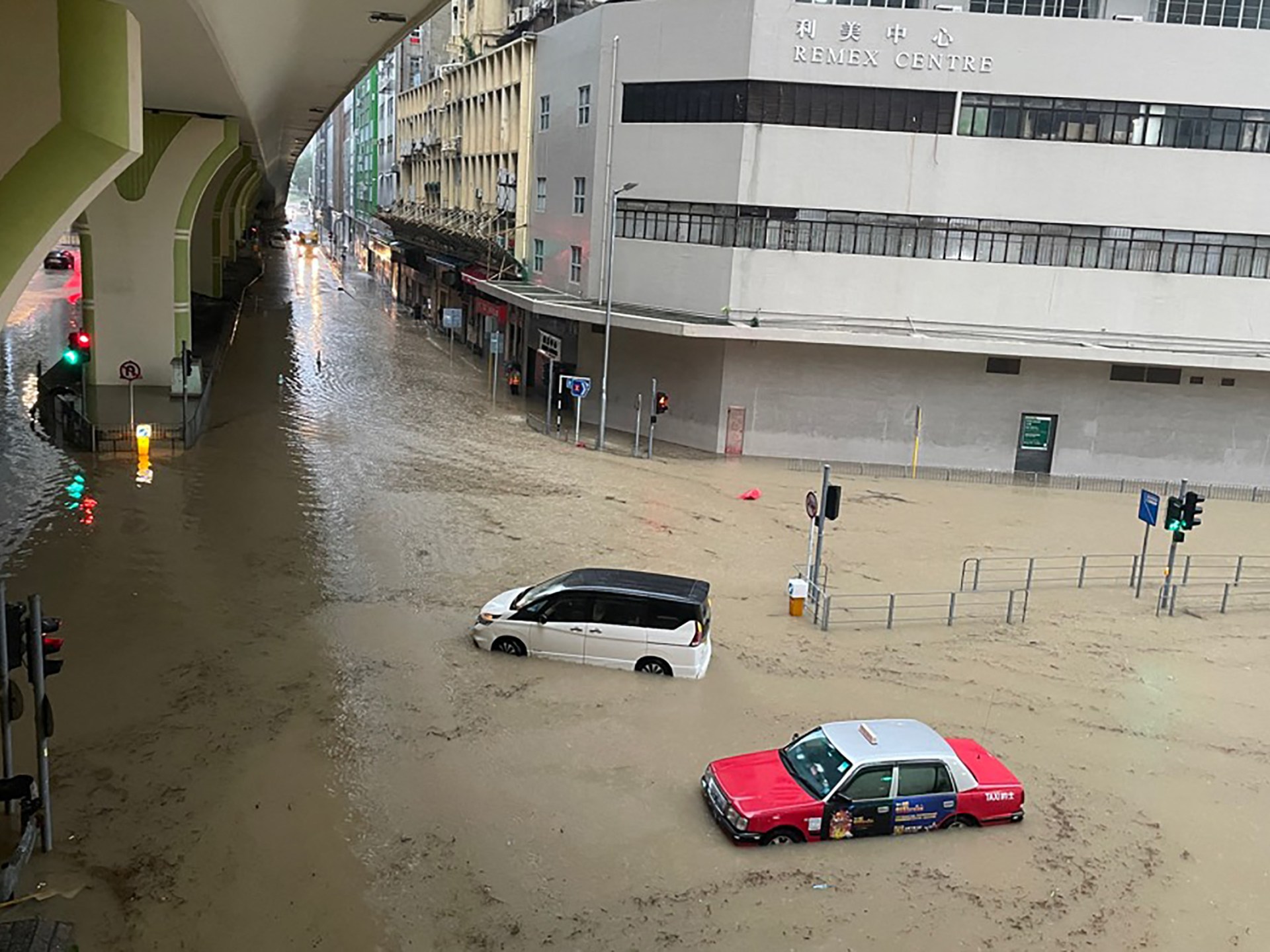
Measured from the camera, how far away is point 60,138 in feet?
24.1

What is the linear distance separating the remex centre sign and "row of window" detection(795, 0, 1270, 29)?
0.71 meters

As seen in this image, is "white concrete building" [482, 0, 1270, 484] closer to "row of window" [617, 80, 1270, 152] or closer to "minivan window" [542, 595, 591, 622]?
"row of window" [617, 80, 1270, 152]

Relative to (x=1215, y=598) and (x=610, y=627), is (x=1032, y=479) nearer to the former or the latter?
(x=1215, y=598)

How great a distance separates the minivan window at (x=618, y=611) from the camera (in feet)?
43.5

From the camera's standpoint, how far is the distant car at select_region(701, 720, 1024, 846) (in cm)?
970

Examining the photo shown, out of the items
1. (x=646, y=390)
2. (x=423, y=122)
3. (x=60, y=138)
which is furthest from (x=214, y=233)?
(x=60, y=138)

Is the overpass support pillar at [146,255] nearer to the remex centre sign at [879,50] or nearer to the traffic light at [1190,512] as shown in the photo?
the remex centre sign at [879,50]

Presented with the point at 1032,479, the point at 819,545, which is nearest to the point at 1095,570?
the point at 819,545

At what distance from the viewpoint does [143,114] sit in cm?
1800

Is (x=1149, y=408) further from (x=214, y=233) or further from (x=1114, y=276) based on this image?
(x=214, y=233)

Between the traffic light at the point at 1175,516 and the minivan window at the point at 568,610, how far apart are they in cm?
984

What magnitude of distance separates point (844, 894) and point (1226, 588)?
11.0m

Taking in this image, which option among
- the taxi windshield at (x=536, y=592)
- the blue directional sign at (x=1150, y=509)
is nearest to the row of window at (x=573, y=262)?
the blue directional sign at (x=1150, y=509)

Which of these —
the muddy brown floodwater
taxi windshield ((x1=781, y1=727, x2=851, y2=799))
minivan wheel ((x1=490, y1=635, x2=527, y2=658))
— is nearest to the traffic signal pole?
the muddy brown floodwater
